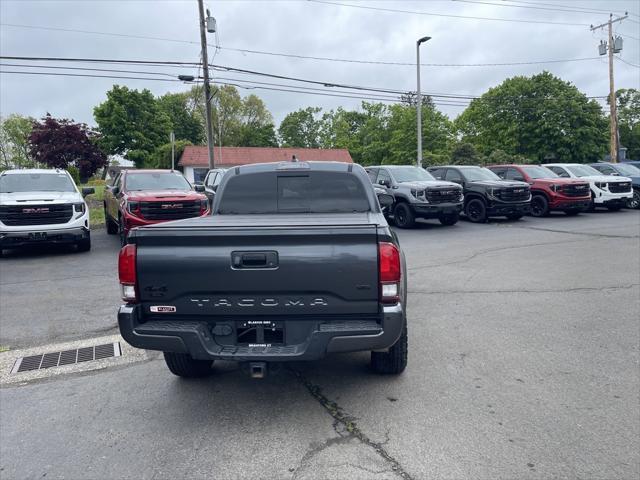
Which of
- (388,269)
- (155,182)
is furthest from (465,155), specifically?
(388,269)

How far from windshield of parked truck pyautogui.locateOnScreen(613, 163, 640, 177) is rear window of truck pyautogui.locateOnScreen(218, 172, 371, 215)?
20948 millimetres

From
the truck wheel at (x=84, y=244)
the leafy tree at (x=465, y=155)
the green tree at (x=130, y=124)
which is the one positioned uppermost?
the green tree at (x=130, y=124)

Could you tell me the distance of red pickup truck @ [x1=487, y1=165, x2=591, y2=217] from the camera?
18.2 m

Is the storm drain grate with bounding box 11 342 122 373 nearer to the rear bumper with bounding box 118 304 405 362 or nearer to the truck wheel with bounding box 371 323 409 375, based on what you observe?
the rear bumper with bounding box 118 304 405 362

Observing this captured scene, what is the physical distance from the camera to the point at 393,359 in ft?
14.6

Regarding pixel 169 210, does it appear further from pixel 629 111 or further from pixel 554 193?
pixel 629 111

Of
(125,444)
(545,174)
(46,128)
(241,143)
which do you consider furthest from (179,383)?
(241,143)

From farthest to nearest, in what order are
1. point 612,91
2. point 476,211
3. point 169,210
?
1. point 612,91
2. point 476,211
3. point 169,210

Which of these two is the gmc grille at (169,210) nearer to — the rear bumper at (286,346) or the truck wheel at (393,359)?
the truck wheel at (393,359)

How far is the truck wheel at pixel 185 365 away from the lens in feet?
14.6

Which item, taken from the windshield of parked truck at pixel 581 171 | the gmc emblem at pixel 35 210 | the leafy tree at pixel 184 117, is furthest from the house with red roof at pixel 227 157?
the gmc emblem at pixel 35 210

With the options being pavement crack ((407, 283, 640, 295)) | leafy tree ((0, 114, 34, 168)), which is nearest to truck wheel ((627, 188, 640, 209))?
pavement crack ((407, 283, 640, 295))

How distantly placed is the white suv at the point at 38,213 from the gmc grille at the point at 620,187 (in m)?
18.0

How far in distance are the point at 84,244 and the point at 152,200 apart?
6.82ft
